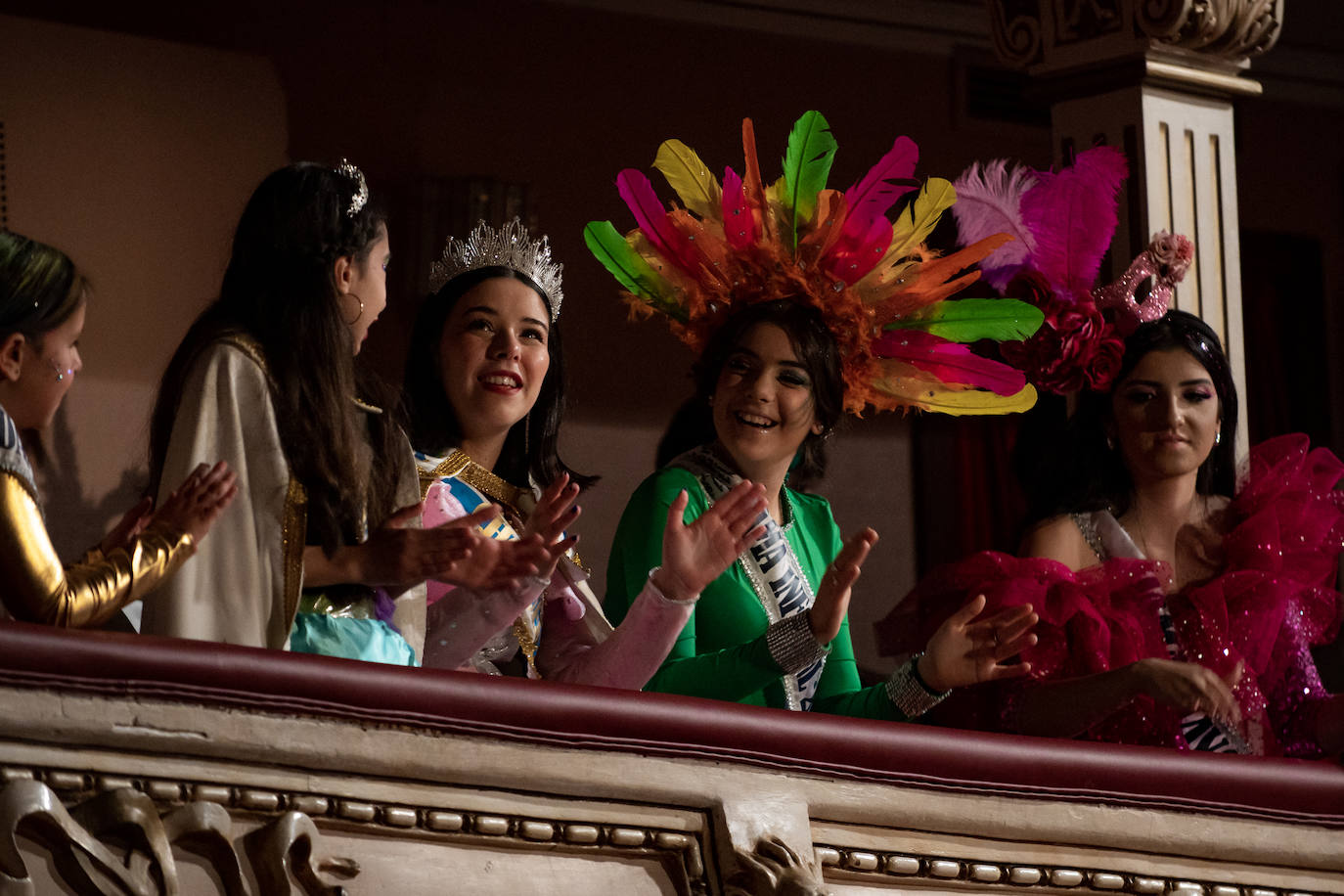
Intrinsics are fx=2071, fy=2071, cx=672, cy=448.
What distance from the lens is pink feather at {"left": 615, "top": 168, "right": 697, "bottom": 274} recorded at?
3.08 metres

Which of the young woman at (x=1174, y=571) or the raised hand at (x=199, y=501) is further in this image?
the young woman at (x=1174, y=571)

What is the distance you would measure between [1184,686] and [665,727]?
1011 millimetres

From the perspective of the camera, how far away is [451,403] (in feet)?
10.0

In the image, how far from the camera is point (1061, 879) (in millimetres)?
2234

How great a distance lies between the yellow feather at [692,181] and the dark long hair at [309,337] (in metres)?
0.62

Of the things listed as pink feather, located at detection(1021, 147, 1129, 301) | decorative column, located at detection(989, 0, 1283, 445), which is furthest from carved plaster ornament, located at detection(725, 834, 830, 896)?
decorative column, located at detection(989, 0, 1283, 445)

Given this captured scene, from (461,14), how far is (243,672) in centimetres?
386

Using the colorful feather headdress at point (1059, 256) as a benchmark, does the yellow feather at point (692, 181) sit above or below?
above

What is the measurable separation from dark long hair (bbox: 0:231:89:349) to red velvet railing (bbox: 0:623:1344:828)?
1.91 feet

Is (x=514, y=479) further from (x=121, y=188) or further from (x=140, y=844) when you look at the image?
(x=121, y=188)

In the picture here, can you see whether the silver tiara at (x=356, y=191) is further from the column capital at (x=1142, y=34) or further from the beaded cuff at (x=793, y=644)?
the column capital at (x=1142, y=34)

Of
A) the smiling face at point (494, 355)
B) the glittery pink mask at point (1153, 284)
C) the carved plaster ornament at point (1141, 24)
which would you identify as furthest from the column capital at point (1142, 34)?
the smiling face at point (494, 355)

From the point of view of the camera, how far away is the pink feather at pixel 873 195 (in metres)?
3.04

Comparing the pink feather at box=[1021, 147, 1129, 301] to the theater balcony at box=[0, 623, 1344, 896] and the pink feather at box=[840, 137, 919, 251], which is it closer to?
the pink feather at box=[840, 137, 919, 251]
